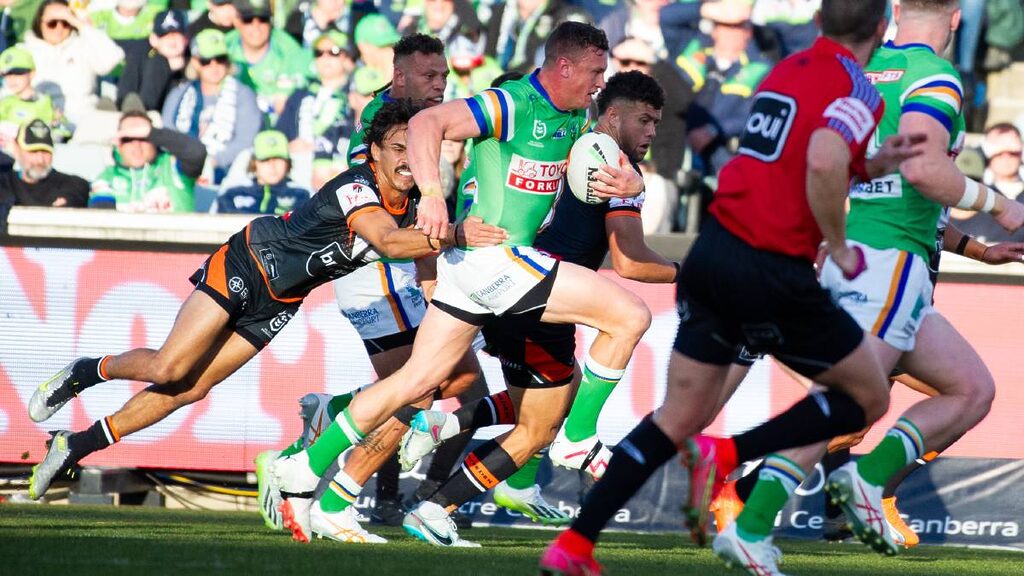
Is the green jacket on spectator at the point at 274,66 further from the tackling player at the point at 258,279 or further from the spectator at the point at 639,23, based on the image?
the tackling player at the point at 258,279

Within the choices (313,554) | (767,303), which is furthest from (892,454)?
(313,554)

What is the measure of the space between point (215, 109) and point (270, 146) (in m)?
1.56

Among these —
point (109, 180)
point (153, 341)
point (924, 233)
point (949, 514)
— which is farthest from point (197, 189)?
point (924, 233)

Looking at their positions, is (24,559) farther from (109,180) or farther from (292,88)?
(292,88)

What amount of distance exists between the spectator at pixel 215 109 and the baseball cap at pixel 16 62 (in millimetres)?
1359

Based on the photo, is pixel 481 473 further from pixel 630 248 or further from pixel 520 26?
pixel 520 26

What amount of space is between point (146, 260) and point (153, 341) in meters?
0.60

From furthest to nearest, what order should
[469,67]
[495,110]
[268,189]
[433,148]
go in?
[469,67], [268,189], [495,110], [433,148]

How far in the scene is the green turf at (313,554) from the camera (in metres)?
6.11

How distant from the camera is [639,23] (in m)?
14.5

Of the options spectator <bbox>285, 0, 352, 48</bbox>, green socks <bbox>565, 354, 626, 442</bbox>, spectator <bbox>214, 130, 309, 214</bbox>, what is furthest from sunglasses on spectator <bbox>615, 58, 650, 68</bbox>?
green socks <bbox>565, 354, 626, 442</bbox>

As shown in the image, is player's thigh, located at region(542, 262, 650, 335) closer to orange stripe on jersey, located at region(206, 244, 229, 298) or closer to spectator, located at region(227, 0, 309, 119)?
orange stripe on jersey, located at region(206, 244, 229, 298)

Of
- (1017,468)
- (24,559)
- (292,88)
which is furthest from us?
(292,88)

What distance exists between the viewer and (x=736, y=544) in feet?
18.7
